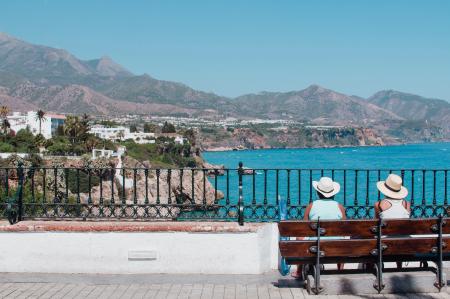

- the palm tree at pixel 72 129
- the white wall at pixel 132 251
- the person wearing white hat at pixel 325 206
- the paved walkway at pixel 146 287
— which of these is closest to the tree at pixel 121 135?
the palm tree at pixel 72 129

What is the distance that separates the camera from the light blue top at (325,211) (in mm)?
7575

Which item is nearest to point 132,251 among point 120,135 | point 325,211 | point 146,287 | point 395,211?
point 146,287

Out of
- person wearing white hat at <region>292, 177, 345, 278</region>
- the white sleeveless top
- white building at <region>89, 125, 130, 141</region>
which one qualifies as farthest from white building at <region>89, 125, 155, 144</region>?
the white sleeveless top

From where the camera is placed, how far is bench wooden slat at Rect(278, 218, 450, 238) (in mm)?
7004

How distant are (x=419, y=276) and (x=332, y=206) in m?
1.22

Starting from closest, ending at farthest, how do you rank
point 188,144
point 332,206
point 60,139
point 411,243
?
point 411,243, point 332,206, point 60,139, point 188,144

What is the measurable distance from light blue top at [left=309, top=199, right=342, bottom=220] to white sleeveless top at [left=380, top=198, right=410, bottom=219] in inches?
21.2

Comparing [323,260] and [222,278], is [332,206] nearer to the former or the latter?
[323,260]

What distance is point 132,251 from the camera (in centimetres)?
836

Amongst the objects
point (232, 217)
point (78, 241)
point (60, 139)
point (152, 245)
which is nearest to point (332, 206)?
point (232, 217)

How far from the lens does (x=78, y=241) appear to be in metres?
8.41

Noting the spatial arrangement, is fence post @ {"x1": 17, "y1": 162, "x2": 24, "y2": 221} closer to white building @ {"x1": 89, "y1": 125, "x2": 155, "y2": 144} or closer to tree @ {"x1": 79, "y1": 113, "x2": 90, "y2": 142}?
tree @ {"x1": 79, "y1": 113, "x2": 90, "y2": 142}

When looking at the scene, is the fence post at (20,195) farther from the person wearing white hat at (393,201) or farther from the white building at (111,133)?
the white building at (111,133)

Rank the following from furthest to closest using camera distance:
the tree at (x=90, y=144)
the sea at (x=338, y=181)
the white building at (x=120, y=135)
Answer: the white building at (x=120, y=135), the tree at (x=90, y=144), the sea at (x=338, y=181)
